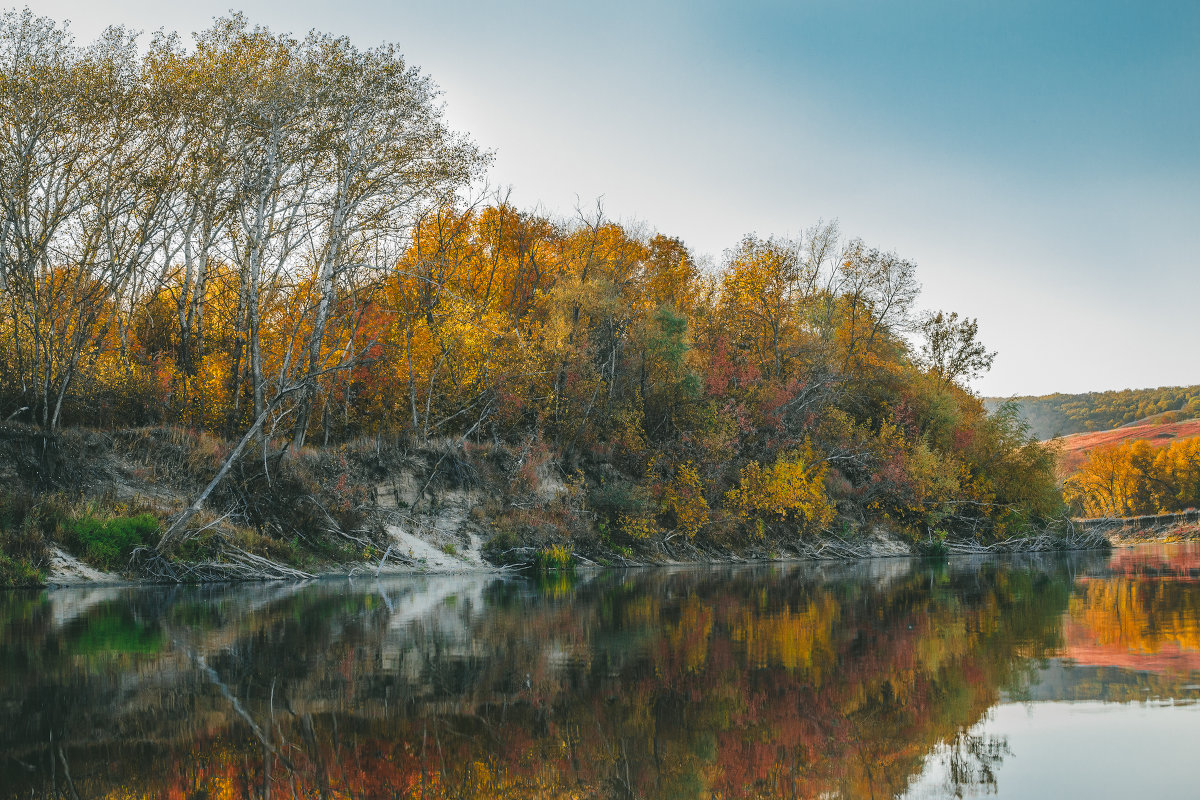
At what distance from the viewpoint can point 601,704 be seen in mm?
7902

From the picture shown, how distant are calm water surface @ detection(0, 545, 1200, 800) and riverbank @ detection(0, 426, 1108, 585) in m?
7.78

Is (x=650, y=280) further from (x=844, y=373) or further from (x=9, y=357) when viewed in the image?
(x=9, y=357)

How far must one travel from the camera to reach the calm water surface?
5.71 metres

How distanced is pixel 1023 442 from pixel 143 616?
53.4m

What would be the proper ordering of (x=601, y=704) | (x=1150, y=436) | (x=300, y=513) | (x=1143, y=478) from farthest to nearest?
(x=1150, y=436), (x=1143, y=478), (x=300, y=513), (x=601, y=704)

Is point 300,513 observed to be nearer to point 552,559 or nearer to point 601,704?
point 552,559

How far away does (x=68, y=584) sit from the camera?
21.8 metres

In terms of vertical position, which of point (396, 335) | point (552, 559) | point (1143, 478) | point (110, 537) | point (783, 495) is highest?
point (396, 335)

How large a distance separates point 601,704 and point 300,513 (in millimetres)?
22160

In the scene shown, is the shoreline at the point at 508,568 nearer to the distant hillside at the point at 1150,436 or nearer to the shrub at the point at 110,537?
the shrub at the point at 110,537

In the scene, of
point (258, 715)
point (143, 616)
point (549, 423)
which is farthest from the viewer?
point (549, 423)

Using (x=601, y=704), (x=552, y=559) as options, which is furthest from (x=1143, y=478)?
(x=601, y=704)

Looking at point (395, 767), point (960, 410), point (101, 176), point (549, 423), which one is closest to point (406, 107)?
point (101, 176)

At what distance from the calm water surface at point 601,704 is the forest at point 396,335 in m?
13.7
